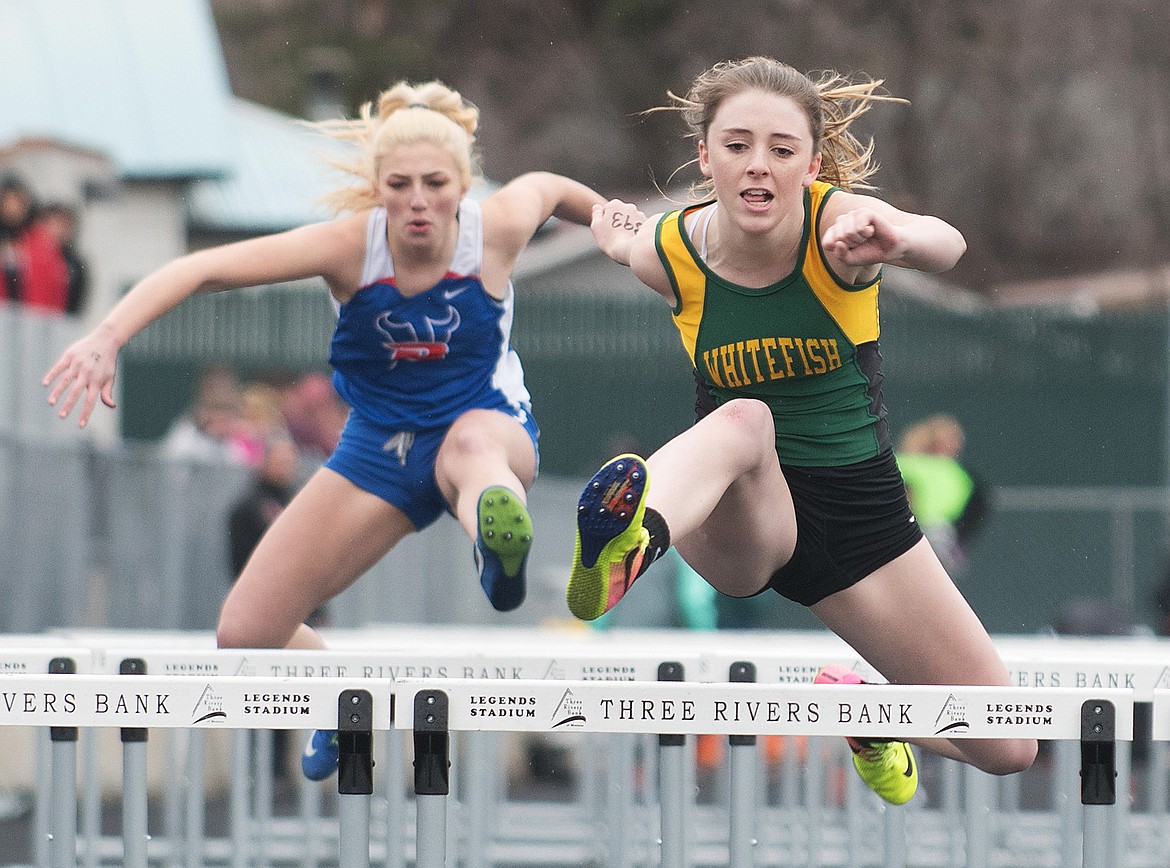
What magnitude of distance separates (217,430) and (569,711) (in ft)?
25.4

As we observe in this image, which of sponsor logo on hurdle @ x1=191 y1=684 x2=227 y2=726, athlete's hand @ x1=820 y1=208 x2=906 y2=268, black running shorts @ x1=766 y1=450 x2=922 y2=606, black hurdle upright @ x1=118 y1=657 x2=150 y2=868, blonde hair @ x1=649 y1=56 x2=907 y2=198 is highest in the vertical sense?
blonde hair @ x1=649 y1=56 x2=907 y2=198

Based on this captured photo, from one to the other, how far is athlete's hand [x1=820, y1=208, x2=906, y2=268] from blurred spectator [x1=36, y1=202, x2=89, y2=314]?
8.65 meters

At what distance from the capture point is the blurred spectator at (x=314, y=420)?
38.0 ft

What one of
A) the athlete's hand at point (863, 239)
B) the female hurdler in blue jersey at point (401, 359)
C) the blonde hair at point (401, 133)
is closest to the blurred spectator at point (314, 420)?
the blonde hair at point (401, 133)

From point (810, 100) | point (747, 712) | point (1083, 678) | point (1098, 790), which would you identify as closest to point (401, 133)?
point (810, 100)

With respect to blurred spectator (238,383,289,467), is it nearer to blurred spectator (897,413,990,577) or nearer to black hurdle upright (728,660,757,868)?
blurred spectator (897,413,990,577)

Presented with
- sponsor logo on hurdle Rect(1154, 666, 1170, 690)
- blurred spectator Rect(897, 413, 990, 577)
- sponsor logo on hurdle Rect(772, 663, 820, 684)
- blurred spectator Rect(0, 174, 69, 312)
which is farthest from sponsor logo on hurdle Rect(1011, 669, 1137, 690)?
blurred spectator Rect(0, 174, 69, 312)

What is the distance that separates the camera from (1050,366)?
49.2ft

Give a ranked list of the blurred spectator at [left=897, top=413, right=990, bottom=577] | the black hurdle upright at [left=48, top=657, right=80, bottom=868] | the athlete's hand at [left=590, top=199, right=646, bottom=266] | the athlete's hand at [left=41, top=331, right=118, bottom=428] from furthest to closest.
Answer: the blurred spectator at [left=897, top=413, right=990, bottom=577] → the athlete's hand at [left=590, top=199, right=646, bottom=266] → the athlete's hand at [left=41, top=331, right=118, bottom=428] → the black hurdle upright at [left=48, top=657, right=80, bottom=868]

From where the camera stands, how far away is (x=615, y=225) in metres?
5.08

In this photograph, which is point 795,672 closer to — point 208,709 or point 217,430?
point 208,709

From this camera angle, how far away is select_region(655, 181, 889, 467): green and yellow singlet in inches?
180

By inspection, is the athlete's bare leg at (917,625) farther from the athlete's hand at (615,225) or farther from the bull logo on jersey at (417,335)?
the bull logo on jersey at (417,335)

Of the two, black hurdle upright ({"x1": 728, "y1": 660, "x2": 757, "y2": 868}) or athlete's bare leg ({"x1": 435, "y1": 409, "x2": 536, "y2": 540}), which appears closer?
black hurdle upright ({"x1": 728, "y1": 660, "x2": 757, "y2": 868})
